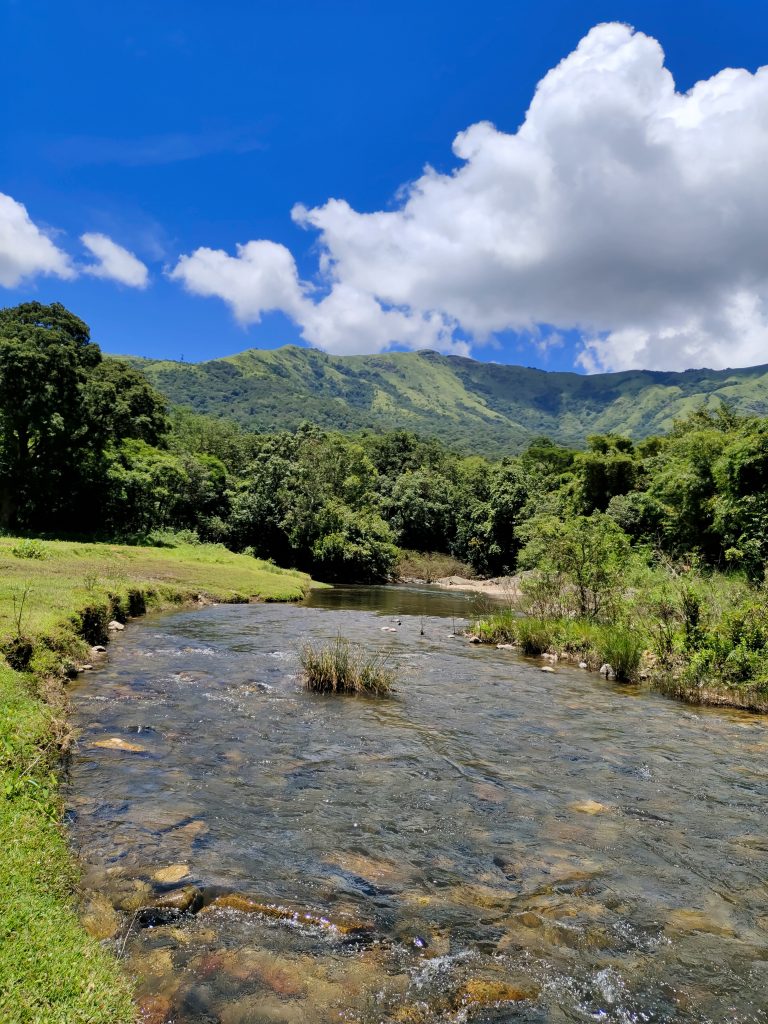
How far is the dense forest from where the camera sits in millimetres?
20000

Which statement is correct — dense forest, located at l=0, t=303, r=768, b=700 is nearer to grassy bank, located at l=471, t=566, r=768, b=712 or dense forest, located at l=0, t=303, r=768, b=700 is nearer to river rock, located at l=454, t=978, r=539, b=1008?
grassy bank, located at l=471, t=566, r=768, b=712

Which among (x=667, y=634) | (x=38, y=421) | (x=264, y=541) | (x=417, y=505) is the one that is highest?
(x=38, y=421)

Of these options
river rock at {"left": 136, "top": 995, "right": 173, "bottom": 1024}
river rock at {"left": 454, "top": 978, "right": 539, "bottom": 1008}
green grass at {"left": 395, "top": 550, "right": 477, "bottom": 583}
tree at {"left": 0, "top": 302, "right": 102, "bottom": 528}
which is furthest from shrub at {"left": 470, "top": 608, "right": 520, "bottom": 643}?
green grass at {"left": 395, "top": 550, "right": 477, "bottom": 583}

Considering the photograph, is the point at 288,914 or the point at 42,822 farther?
the point at 42,822

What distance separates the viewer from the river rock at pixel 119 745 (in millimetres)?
9508

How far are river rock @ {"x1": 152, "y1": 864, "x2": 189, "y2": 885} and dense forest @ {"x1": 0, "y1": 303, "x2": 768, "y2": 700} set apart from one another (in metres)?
13.6

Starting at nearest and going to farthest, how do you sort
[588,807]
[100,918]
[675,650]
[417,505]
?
1. [100,918]
2. [588,807]
3. [675,650]
4. [417,505]

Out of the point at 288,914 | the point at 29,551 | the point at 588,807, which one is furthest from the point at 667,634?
the point at 29,551

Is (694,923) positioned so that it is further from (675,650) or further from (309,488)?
(309,488)

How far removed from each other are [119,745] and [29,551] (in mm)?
→ 23134

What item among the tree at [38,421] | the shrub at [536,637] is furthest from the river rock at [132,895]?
the tree at [38,421]

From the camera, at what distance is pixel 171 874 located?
620 cm

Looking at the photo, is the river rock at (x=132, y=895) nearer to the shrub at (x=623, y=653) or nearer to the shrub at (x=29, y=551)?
the shrub at (x=623, y=653)

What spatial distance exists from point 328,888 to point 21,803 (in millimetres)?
3364
